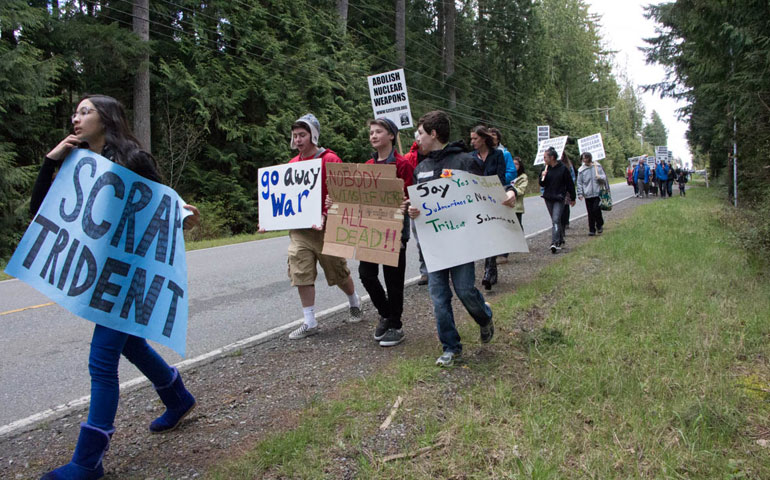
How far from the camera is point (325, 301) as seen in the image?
7.19 meters

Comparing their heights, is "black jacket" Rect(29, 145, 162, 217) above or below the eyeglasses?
below

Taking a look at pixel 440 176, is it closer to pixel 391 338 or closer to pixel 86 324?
pixel 391 338

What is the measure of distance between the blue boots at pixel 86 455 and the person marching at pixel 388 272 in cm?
248

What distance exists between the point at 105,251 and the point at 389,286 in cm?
266

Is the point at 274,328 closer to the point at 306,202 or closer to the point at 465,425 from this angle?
the point at 306,202

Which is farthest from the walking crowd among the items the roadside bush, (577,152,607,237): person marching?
the roadside bush

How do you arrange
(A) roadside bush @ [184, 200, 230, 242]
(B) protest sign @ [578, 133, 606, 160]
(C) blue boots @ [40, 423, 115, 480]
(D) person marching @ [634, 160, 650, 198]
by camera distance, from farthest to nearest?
(D) person marching @ [634, 160, 650, 198] < (B) protest sign @ [578, 133, 606, 160] < (A) roadside bush @ [184, 200, 230, 242] < (C) blue boots @ [40, 423, 115, 480]

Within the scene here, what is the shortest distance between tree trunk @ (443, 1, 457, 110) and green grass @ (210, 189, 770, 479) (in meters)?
31.9

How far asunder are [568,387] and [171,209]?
2.78 meters

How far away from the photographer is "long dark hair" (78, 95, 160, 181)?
2.98 metres

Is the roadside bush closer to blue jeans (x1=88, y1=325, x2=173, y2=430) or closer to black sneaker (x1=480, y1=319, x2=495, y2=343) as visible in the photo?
black sneaker (x1=480, y1=319, x2=495, y2=343)

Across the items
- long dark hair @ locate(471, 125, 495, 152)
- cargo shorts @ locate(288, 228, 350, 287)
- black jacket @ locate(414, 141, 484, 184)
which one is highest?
long dark hair @ locate(471, 125, 495, 152)

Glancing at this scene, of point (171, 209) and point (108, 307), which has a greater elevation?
point (171, 209)

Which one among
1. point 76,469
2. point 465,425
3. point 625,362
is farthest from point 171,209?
point 625,362
